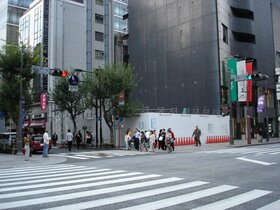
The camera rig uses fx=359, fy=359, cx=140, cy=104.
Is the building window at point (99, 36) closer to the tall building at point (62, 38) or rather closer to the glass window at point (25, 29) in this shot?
the tall building at point (62, 38)

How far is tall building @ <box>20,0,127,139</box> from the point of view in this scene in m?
50.2

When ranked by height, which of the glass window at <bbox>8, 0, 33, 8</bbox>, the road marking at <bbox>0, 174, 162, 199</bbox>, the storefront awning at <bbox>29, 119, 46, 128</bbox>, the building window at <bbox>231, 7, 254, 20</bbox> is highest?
the glass window at <bbox>8, 0, 33, 8</bbox>

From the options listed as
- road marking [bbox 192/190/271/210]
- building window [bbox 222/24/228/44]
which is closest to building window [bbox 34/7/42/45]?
building window [bbox 222/24/228/44]

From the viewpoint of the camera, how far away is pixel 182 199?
822 centimetres

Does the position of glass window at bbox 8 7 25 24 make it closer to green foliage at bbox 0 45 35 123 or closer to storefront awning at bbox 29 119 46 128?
storefront awning at bbox 29 119 46 128

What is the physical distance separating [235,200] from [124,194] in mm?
2662

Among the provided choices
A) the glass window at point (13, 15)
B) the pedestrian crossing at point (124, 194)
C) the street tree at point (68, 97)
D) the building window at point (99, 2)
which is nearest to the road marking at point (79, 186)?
the pedestrian crossing at point (124, 194)

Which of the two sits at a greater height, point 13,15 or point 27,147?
point 13,15

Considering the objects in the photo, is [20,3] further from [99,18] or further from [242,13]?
[242,13]

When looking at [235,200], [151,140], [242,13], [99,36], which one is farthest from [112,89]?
[99,36]

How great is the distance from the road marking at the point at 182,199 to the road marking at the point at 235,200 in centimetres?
64

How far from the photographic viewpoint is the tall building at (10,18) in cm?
6700

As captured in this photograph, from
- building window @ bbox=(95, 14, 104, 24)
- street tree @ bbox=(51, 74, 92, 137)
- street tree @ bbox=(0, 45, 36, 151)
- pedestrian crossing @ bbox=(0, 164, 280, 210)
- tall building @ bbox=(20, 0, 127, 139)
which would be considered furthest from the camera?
building window @ bbox=(95, 14, 104, 24)

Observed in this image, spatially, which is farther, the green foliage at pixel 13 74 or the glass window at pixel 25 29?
the glass window at pixel 25 29
